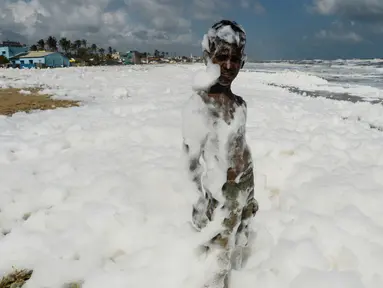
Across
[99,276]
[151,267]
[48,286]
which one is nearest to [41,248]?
[48,286]

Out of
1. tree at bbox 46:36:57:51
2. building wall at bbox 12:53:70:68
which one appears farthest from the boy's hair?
tree at bbox 46:36:57:51

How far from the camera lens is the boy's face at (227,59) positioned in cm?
191

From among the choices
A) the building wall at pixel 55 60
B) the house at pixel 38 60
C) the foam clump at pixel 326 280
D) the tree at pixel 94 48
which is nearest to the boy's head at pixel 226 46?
the foam clump at pixel 326 280

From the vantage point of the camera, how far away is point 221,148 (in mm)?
2102

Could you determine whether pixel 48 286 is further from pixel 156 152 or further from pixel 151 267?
pixel 156 152

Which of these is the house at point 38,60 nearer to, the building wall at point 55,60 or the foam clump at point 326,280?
the building wall at point 55,60

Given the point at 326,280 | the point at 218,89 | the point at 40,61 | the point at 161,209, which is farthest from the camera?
the point at 40,61

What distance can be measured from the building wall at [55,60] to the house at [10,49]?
11.4 meters

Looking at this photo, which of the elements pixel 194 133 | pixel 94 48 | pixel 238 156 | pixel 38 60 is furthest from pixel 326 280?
pixel 94 48

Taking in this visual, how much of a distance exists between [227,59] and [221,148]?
1.77 feet

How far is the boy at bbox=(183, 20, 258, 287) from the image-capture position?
6.41ft

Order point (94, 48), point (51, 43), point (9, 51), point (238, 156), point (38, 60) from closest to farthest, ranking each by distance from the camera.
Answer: point (238, 156)
point (38, 60)
point (9, 51)
point (51, 43)
point (94, 48)

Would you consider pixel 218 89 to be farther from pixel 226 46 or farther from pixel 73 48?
pixel 73 48

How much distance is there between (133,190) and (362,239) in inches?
92.7
